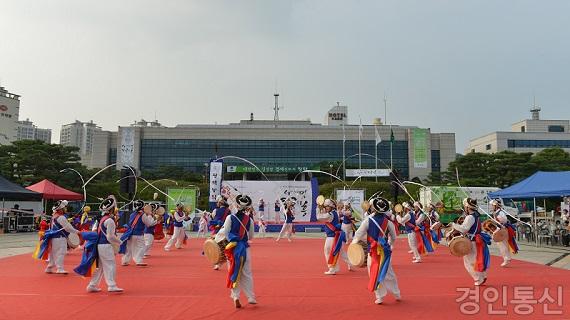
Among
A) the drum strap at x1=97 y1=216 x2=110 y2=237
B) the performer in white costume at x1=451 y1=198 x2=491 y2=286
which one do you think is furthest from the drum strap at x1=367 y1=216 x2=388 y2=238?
the drum strap at x1=97 y1=216 x2=110 y2=237

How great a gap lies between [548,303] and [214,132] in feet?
221

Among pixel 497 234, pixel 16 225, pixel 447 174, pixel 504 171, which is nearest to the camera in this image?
pixel 497 234

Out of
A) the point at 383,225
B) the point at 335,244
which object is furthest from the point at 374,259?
the point at 335,244

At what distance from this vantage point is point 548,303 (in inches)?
264

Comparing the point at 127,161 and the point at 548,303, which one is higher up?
the point at 127,161

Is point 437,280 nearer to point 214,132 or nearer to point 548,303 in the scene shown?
point 548,303

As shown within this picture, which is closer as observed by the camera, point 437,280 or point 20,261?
point 437,280

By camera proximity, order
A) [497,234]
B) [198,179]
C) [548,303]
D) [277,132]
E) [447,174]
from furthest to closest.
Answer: [277,132] < [198,179] < [447,174] < [497,234] < [548,303]

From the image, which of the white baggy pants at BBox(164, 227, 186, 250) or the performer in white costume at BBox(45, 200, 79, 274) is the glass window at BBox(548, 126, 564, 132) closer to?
the white baggy pants at BBox(164, 227, 186, 250)

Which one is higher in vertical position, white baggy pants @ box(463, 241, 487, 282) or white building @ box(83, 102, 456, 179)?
white building @ box(83, 102, 456, 179)

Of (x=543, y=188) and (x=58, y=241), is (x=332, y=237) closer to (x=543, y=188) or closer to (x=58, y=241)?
(x=58, y=241)

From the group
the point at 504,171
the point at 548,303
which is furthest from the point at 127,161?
the point at 548,303

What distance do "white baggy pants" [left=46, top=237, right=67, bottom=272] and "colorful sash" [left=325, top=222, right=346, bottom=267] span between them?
20.0ft

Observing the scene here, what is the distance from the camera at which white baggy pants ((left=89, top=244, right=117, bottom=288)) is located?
7.71 metres
